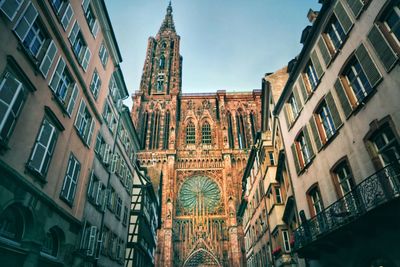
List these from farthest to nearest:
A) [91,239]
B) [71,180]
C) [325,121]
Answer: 1. [91,239]
2. [325,121]
3. [71,180]

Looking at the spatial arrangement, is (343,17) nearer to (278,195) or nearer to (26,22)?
(26,22)

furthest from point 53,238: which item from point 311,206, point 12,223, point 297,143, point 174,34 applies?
point 174,34

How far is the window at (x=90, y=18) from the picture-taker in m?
13.3

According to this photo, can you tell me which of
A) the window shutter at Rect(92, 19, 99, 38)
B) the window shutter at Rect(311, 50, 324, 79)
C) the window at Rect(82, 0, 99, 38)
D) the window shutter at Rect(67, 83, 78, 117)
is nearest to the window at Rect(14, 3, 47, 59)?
the window shutter at Rect(67, 83, 78, 117)

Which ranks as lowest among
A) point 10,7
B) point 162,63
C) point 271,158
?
point 10,7

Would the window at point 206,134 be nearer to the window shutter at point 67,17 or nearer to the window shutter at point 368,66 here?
the window shutter at point 67,17

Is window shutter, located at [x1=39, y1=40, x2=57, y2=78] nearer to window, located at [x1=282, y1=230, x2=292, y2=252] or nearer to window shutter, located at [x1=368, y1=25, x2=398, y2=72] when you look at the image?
window shutter, located at [x1=368, y1=25, x2=398, y2=72]

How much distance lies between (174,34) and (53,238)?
207 feet

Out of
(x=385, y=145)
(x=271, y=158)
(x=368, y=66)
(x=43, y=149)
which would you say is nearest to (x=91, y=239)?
(x=43, y=149)

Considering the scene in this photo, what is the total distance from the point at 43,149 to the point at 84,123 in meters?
4.27

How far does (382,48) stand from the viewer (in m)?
7.98

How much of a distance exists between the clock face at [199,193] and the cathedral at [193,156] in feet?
0.53

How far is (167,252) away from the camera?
36.8 meters

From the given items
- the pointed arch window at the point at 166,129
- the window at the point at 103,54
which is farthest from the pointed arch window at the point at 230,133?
the window at the point at 103,54
